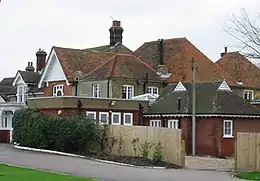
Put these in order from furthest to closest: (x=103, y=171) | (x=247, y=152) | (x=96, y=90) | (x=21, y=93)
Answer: (x=21, y=93) < (x=96, y=90) < (x=247, y=152) < (x=103, y=171)

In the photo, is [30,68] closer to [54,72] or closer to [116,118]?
[54,72]

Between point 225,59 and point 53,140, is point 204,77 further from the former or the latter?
point 53,140

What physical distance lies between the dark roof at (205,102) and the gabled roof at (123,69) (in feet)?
20.3

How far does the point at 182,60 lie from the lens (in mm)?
62750

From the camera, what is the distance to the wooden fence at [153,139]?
35.2m

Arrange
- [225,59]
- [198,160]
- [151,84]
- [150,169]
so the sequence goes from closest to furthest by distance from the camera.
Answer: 1. [150,169]
2. [198,160]
3. [151,84]
4. [225,59]

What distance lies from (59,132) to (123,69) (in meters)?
17.9

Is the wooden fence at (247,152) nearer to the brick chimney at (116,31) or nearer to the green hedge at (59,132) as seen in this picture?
the green hedge at (59,132)

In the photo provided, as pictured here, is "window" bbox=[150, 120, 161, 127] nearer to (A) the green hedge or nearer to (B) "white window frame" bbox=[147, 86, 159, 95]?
(B) "white window frame" bbox=[147, 86, 159, 95]

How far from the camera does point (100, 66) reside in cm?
5988

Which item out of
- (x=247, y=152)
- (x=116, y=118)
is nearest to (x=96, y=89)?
(x=116, y=118)

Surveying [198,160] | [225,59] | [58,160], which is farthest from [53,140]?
[225,59]

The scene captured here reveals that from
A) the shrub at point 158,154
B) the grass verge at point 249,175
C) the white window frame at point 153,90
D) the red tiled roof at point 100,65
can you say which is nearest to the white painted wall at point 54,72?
the red tiled roof at point 100,65

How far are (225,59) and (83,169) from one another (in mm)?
45381
